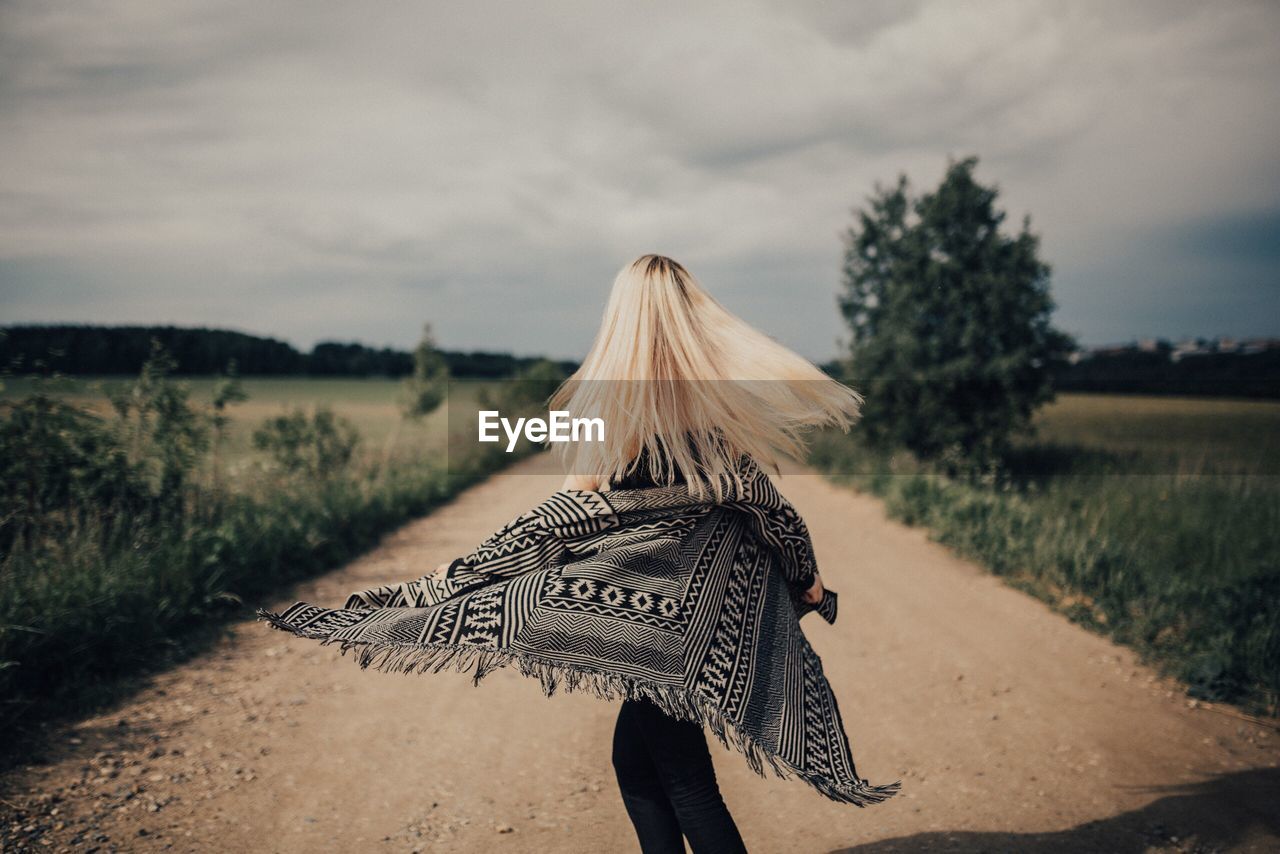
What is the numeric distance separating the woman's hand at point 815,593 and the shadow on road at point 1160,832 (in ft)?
4.40

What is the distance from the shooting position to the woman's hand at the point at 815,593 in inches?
101

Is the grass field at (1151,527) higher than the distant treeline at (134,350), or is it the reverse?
the distant treeline at (134,350)

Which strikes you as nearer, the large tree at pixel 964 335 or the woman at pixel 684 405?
the woman at pixel 684 405

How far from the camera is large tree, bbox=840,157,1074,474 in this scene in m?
11.1

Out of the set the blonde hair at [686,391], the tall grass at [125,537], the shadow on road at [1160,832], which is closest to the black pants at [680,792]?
the blonde hair at [686,391]

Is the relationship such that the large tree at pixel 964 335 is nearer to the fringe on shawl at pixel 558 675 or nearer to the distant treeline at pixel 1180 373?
the distant treeline at pixel 1180 373

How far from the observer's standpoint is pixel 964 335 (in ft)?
36.8

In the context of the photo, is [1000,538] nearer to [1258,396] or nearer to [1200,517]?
[1200,517]

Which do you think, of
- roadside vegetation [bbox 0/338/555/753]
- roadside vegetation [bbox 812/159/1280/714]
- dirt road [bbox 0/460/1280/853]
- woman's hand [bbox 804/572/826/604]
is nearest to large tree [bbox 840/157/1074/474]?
roadside vegetation [bbox 812/159/1280/714]

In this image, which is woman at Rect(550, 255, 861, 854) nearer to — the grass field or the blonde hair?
the blonde hair

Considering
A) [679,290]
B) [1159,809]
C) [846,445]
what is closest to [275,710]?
[679,290]

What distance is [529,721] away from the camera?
447 cm

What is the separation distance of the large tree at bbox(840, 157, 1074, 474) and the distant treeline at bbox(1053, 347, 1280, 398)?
2.88 ft

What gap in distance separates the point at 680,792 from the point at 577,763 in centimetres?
192
